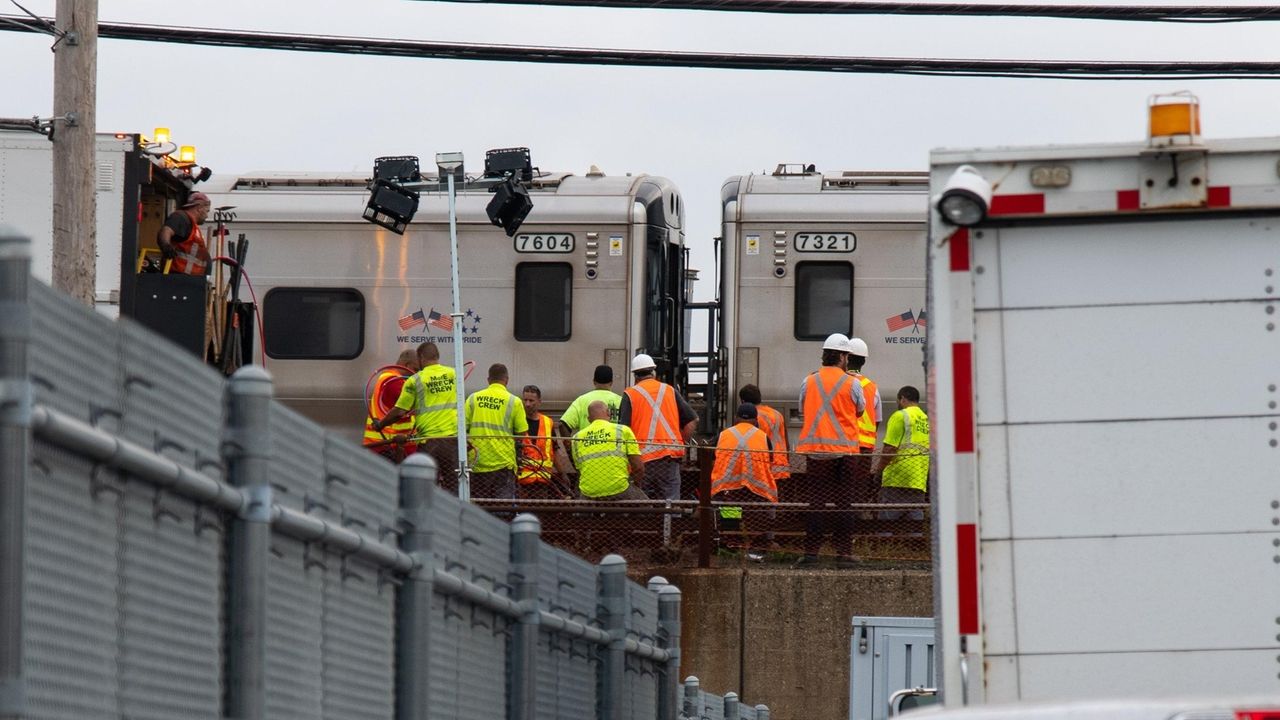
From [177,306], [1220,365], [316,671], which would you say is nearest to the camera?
[316,671]

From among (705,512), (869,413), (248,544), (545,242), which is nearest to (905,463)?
(869,413)

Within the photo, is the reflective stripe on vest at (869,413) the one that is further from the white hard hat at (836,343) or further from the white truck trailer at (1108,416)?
the white truck trailer at (1108,416)

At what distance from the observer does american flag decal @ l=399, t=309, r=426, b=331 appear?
21406mm

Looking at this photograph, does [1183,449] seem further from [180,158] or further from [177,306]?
[180,158]

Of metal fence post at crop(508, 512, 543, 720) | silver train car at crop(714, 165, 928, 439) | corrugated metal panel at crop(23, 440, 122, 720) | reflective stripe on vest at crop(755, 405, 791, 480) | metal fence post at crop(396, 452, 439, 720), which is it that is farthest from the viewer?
silver train car at crop(714, 165, 928, 439)

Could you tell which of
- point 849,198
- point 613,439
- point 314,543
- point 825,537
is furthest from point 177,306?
point 314,543

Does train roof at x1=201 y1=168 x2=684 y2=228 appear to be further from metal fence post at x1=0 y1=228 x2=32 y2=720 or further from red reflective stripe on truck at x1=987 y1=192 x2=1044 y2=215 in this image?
metal fence post at x1=0 y1=228 x2=32 y2=720

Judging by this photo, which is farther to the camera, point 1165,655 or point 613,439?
point 613,439

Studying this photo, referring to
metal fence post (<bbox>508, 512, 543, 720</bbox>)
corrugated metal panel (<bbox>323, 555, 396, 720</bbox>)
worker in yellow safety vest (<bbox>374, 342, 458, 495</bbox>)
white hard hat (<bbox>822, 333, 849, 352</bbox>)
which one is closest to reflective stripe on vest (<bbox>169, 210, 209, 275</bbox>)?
worker in yellow safety vest (<bbox>374, 342, 458, 495</bbox>)

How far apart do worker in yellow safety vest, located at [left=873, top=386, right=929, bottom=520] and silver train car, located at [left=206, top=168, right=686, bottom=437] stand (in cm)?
388

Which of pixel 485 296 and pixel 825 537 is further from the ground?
pixel 485 296

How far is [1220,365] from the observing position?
20.6ft

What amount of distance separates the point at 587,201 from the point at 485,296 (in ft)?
→ 4.88

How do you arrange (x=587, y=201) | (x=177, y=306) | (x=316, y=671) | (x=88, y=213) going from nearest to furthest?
(x=316, y=671) → (x=88, y=213) → (x=177, y=306) → (x=587, y=201)
